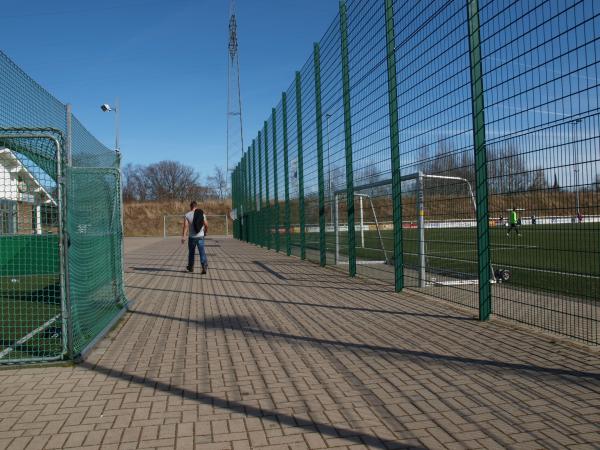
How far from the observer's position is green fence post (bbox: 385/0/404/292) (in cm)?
780

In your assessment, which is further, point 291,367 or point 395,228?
point 395,228

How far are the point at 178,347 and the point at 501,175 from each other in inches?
142

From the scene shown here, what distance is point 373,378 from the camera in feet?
13.0

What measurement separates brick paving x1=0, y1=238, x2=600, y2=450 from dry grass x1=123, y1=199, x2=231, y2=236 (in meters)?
52.5

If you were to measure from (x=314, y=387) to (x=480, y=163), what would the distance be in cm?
323

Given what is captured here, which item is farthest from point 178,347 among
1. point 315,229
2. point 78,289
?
point 315,229

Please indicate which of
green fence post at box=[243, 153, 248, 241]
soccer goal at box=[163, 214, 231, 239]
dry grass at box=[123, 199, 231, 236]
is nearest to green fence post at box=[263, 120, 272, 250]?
green fence post at box=[243, 153, 248, 241]

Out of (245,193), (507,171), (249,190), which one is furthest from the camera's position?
(245,193)

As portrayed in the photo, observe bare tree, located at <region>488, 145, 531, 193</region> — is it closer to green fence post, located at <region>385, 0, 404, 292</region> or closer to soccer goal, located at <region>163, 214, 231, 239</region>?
green fence post, located at <region>385, 0, 404, 292</region>

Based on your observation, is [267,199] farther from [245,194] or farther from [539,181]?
[539,181]

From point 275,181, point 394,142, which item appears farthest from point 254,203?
point 394,142

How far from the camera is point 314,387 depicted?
3801mm

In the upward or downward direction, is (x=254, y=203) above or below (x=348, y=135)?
below

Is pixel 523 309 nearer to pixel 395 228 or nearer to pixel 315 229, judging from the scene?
pixel 395 228
